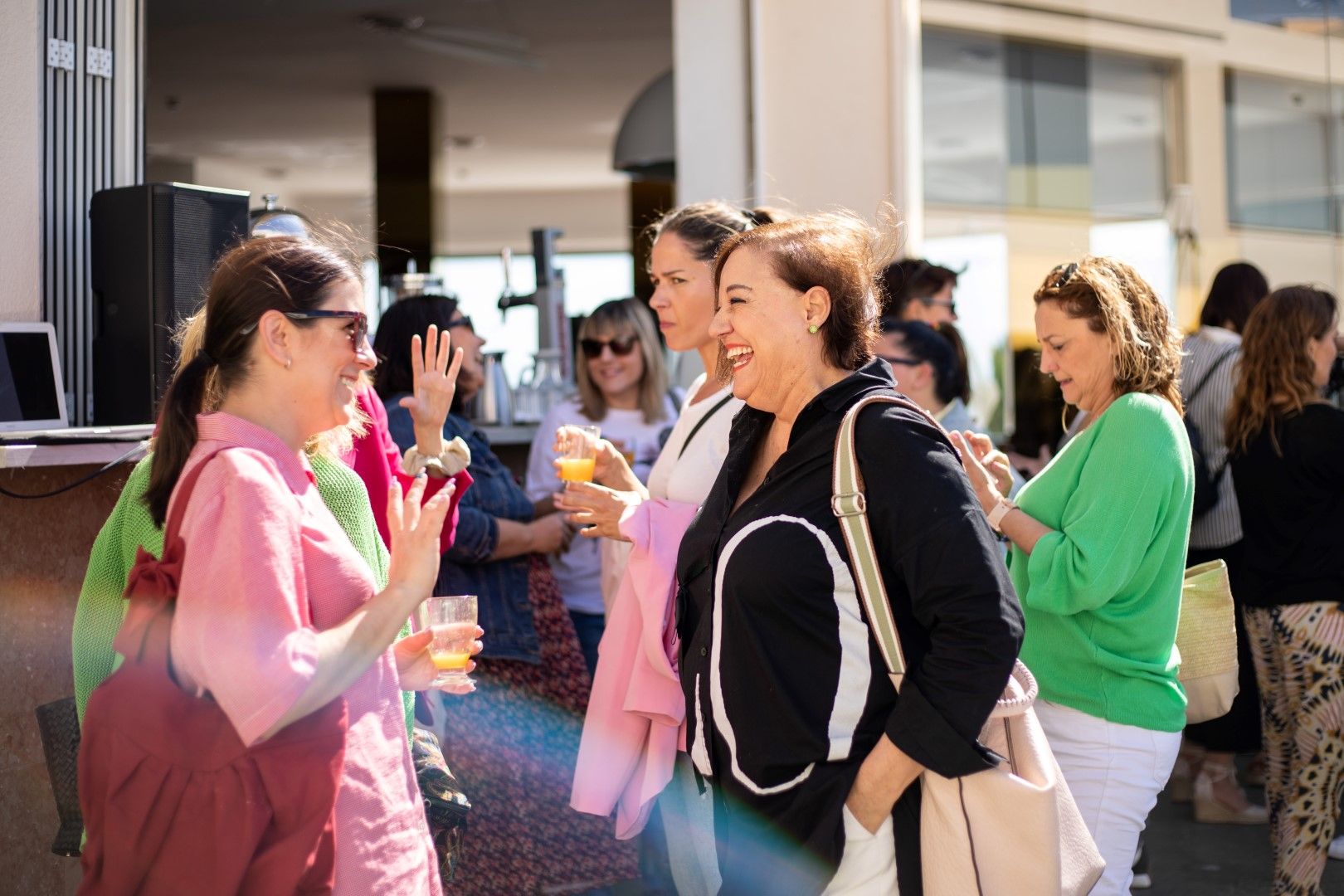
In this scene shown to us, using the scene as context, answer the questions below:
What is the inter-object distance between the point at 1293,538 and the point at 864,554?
2.67 m

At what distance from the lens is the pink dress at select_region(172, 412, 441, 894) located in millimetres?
1682

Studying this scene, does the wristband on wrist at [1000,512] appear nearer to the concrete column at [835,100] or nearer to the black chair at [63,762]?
the black chair at [63,762]

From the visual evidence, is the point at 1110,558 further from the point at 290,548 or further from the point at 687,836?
the point at 290,548

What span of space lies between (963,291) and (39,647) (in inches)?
172

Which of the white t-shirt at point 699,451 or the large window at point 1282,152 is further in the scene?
the large window at point 1282,152

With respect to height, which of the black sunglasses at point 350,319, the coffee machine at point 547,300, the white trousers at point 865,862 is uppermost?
the coffee machine at point 547,300

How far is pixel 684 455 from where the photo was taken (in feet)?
9.77

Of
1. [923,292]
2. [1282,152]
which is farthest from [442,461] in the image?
[1282,152]

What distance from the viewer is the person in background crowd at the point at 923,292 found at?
15.4ft

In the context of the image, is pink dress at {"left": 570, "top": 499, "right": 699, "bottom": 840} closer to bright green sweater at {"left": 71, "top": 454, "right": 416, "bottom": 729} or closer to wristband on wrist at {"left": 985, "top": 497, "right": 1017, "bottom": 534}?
wristband on wrist at {"left": 985, "top": 497, "right": 1017, "bottom": 534}

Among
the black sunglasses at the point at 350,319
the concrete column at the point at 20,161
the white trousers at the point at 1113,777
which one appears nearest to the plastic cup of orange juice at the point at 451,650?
the black sunglasses at the point at 350,319

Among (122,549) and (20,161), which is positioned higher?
(20,161)

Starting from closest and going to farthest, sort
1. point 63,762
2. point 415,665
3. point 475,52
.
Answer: point 415,665, point 63,762, point 475,52

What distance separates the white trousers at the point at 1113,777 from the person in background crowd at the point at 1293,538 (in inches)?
61.0
